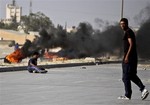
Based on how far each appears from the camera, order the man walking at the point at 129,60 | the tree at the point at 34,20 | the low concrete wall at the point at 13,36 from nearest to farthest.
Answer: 1. the man walking at the point at 129,60
2. the low concrete wall at the point at 13,36
3. the tree at the point at 34,20

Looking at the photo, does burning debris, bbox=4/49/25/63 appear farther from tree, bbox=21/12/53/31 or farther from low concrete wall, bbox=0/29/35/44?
tree, bbox=21/12/53/31

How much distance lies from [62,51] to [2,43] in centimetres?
6207

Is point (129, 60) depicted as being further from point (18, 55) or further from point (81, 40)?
point (81, 40)

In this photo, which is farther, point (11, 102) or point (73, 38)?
point (73, 38)

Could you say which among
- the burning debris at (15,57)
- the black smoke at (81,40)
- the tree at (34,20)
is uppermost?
the tree at (34,20)

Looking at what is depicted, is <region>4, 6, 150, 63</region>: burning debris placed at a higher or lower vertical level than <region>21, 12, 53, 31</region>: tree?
lower

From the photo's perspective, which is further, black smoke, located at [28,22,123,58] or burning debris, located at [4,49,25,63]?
burning debris, located at [4,49,25,63]

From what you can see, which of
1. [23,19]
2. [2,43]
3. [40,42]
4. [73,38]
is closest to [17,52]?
[40,42]

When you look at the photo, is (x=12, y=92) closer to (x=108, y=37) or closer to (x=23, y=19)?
(x=108, y=37)

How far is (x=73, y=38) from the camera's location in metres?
39.2

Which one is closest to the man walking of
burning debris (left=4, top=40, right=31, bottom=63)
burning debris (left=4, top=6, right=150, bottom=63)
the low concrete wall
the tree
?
burning debris (left=4, top=6, right=150, bottom=63)

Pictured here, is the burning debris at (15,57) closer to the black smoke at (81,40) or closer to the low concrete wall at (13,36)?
the black smoke at (81,40)

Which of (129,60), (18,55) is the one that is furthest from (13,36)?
(129,60)

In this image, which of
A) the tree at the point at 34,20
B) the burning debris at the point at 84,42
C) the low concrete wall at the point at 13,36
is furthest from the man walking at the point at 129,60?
the tree at the point at 34,20
